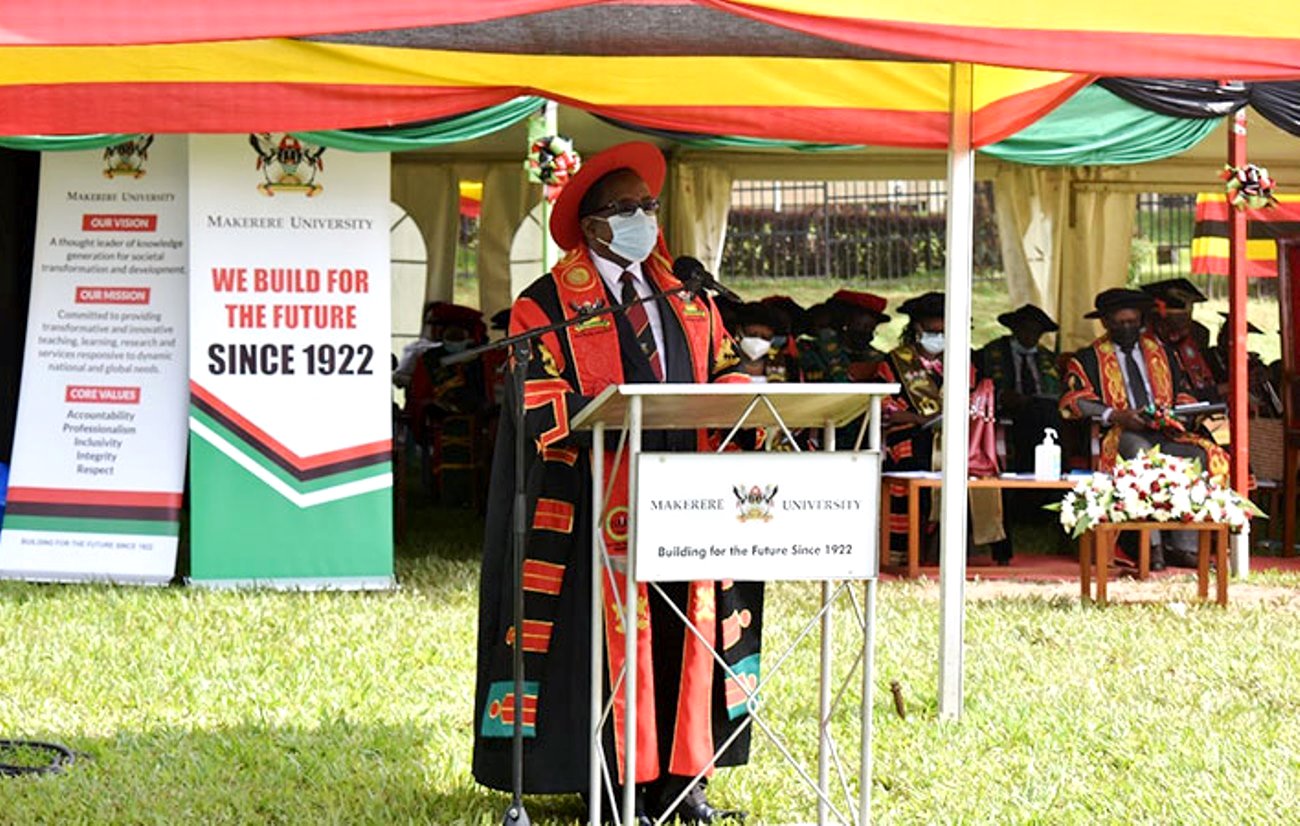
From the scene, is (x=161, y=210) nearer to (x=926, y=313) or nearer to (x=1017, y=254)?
(x=926, y=313)

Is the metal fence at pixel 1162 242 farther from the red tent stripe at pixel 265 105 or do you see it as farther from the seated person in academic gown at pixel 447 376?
the red tent stripe at pixel 265 105

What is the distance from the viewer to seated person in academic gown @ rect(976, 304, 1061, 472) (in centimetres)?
1357

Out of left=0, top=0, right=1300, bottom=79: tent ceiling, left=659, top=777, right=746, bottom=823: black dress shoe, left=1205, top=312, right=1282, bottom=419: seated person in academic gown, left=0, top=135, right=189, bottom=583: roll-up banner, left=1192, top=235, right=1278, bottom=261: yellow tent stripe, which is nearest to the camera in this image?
left=0, top=0, right=1300, bottom=79: tent ceiling

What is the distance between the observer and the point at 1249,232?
720 inches

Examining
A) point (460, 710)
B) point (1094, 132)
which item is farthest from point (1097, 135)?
point (460, 710)

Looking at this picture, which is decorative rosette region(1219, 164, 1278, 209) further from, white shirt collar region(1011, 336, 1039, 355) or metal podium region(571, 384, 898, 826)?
metal podium region(571, 384, 898, 826)

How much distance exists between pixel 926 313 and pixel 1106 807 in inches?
264

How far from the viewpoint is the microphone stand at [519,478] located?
5020 millimetres

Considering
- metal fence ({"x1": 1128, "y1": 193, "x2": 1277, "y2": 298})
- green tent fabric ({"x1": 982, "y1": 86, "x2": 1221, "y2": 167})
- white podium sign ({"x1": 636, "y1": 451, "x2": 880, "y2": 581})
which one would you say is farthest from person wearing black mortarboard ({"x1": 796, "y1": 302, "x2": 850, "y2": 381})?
metal fence ({"x1": 1128, "y1": 193, "x2": 1277, "y2": 298})

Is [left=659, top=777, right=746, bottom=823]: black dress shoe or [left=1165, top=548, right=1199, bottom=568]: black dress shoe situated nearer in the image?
[left=659, top=777, right=746, bottom=823]: black dress shoe

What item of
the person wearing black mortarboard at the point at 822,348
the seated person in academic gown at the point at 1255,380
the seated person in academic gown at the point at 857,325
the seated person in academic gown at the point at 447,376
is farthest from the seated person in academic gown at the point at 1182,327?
the seated person in academic gown at the point at 447,376

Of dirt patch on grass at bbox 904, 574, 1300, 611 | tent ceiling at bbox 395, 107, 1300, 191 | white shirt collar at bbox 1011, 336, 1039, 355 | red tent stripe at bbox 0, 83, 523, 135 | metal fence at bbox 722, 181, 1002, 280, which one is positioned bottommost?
dirt patch on grass at bbox 904, 574, 1300, 611

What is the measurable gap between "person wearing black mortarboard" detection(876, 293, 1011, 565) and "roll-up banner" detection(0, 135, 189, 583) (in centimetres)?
421

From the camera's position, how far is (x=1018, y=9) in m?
5.59
